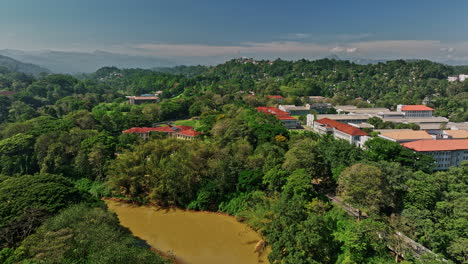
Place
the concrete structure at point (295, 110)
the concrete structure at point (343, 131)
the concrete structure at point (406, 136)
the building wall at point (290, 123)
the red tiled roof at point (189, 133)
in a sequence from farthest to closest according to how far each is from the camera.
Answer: the concrete structure at point (295, 110) → the building wall at point (290, 123) → the red tiled roof at point (189, 133) → the concrete structure at point (343, 131) → the concrete structure at point (406, 136)

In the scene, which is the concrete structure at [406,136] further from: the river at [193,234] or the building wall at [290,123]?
the river at [193,234]

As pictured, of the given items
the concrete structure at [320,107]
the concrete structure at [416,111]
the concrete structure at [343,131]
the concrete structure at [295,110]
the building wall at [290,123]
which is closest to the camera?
the concrete structure at [343,131]

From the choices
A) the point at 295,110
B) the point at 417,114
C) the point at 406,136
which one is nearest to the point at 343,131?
the point at 406,136

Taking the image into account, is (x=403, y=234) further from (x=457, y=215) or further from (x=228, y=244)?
(x=228, y=244)

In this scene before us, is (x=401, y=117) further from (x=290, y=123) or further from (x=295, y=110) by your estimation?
(x=290, y=123)

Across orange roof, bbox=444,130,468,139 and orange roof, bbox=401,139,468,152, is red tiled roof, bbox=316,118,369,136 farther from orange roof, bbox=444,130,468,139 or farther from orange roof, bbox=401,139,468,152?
orange roof, bbox=444,130,468,139

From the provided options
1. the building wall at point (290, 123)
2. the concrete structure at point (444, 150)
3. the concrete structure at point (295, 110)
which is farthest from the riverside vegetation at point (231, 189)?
the concrete structure at point (295, 110)
